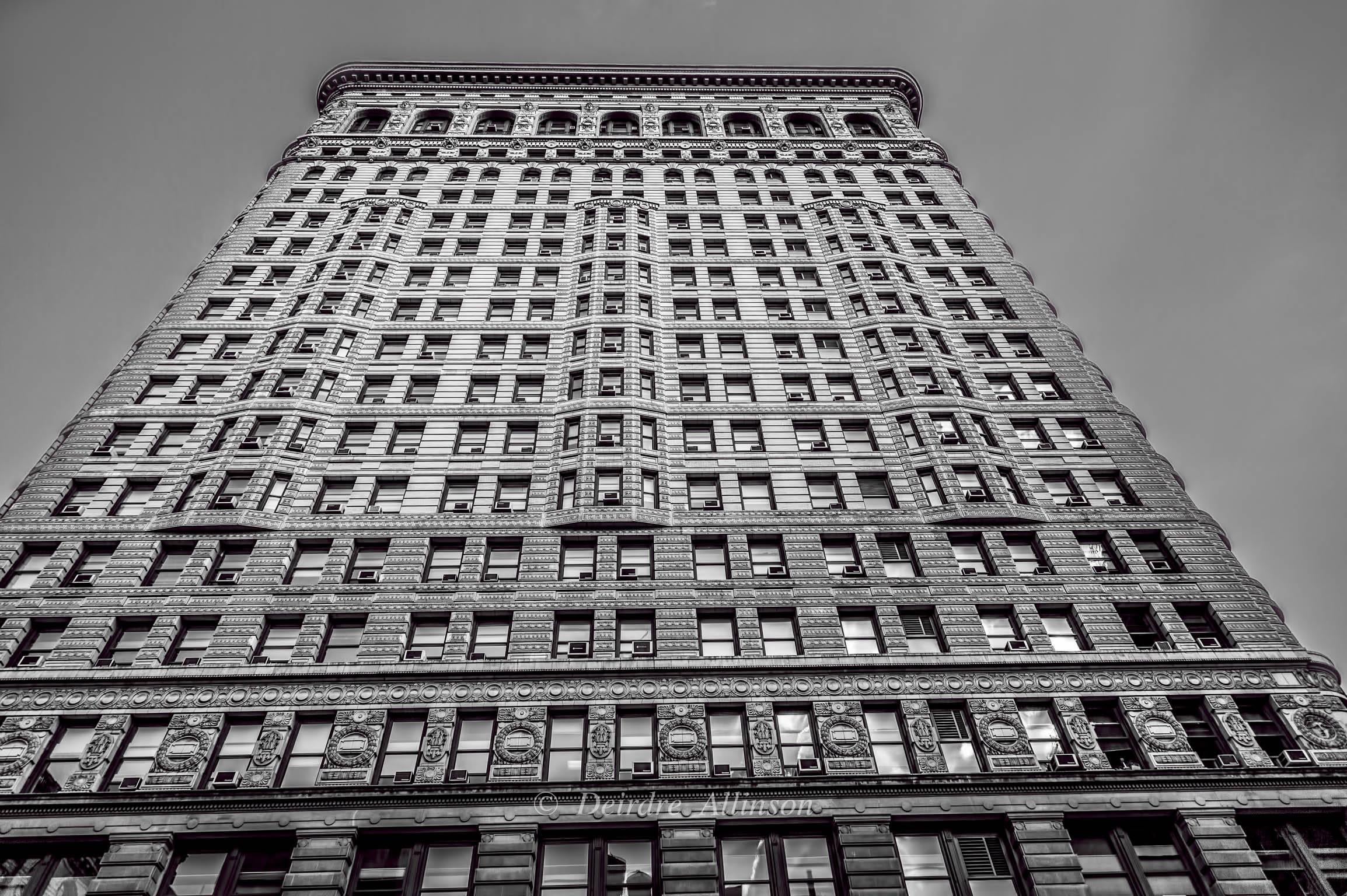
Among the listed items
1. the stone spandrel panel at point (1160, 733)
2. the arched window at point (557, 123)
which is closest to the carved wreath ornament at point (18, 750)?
the stone spandrel panel at point (1160, 733)

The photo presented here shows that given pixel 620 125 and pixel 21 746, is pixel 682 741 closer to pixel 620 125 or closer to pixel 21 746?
pixel 21 746

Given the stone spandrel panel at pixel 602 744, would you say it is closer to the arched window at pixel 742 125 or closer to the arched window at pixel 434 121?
the arched window at pixel 434 121

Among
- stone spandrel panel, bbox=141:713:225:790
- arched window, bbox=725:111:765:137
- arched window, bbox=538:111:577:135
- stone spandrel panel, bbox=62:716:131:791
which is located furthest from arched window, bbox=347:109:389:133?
stone spandrel panel, bbox=141:713:225:790

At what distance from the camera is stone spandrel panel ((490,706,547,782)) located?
25.1 metres

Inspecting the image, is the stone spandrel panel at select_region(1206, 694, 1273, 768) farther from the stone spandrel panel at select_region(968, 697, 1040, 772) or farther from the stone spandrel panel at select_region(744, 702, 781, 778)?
the stone spandrel panel at select_region(744, 702, 781, 778)

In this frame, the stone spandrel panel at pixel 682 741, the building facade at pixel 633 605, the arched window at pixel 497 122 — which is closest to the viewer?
the building facade at pixel 633 605

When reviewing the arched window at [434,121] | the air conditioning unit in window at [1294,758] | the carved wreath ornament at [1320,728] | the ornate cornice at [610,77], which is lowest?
the air conditioning unit in window at [1294,758]

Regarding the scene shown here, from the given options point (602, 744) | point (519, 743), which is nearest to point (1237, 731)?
point (602, 744)

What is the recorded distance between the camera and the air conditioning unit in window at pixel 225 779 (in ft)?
80.8

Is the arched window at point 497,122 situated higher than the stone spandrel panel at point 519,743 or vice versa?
the arched window at point 497,122

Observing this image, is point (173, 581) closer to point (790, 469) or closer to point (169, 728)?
point (169, 728)

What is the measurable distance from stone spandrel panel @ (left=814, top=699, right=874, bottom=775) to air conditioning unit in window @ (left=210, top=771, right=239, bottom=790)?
14903mm

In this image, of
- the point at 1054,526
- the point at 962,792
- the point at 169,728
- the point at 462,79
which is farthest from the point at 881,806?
the point at 462,79

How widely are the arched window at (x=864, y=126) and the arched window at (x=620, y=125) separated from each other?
14.4 metres
